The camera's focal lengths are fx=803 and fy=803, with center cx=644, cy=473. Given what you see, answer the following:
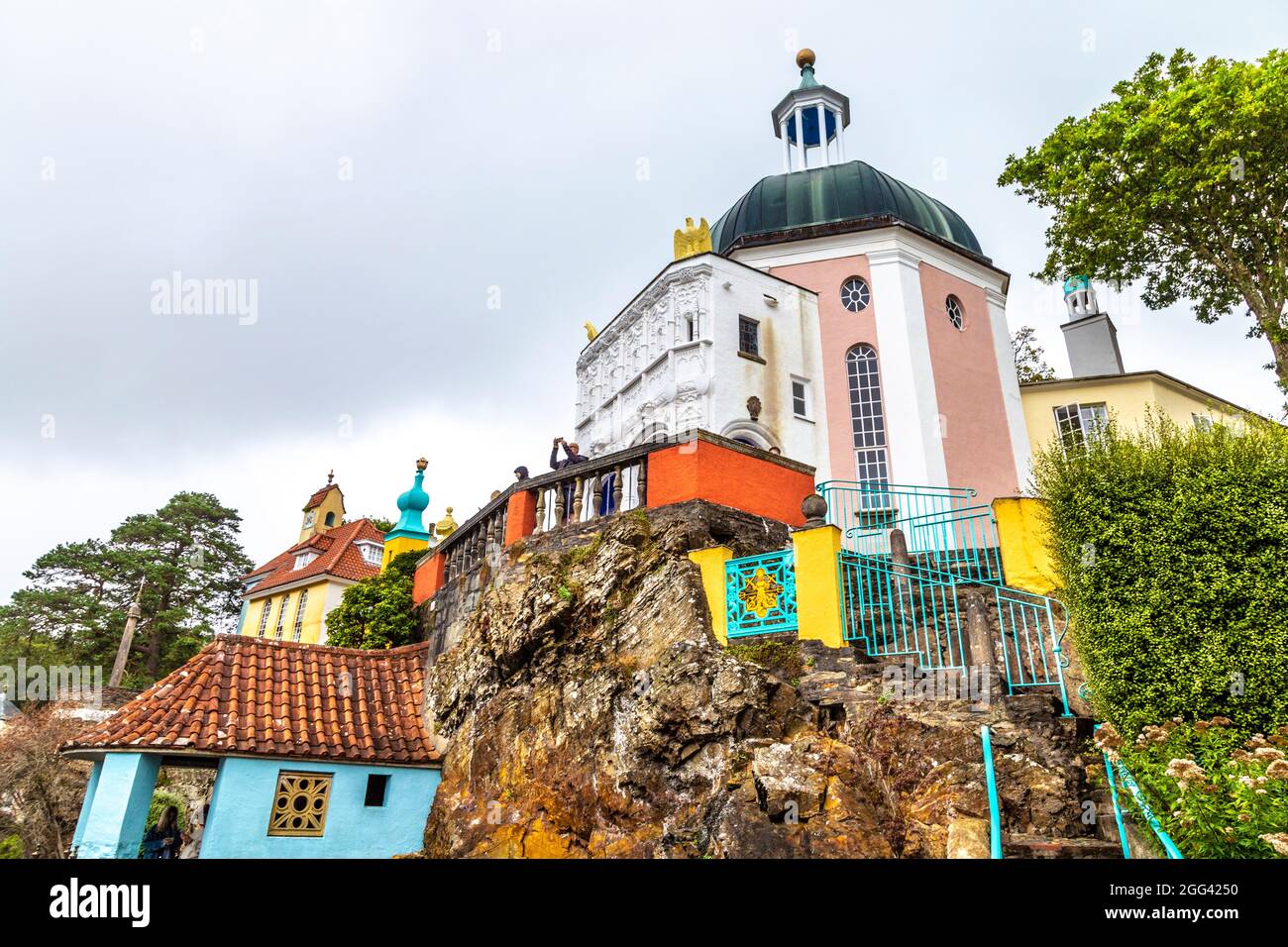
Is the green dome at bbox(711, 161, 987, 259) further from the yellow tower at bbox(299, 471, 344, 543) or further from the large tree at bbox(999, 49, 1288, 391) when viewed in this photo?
the yellow tower at bbox(299, 471, 344, 543)

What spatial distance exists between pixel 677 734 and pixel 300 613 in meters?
26.9

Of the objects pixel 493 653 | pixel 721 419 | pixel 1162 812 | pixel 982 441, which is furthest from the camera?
pixel 982 441

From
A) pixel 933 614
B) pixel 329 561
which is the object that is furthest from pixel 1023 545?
pixel 329 561

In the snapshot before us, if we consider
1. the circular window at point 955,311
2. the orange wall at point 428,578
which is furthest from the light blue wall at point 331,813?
the circular window at point 955,311

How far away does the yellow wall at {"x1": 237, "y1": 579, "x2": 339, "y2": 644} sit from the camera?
29734 mm

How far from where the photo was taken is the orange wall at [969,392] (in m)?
20.7

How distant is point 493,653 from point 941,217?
796 inches

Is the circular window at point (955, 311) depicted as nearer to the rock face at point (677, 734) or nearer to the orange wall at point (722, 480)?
the orange wall at point (722, 480)

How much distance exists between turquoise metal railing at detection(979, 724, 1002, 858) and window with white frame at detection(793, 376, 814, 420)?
48.5 feet

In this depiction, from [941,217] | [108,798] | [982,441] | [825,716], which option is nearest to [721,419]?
[982,441]

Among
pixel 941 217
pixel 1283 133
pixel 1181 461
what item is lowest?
pixel 1181 461

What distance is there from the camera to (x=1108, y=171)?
15531mm

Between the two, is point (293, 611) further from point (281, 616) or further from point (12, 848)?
point (12, 848)
